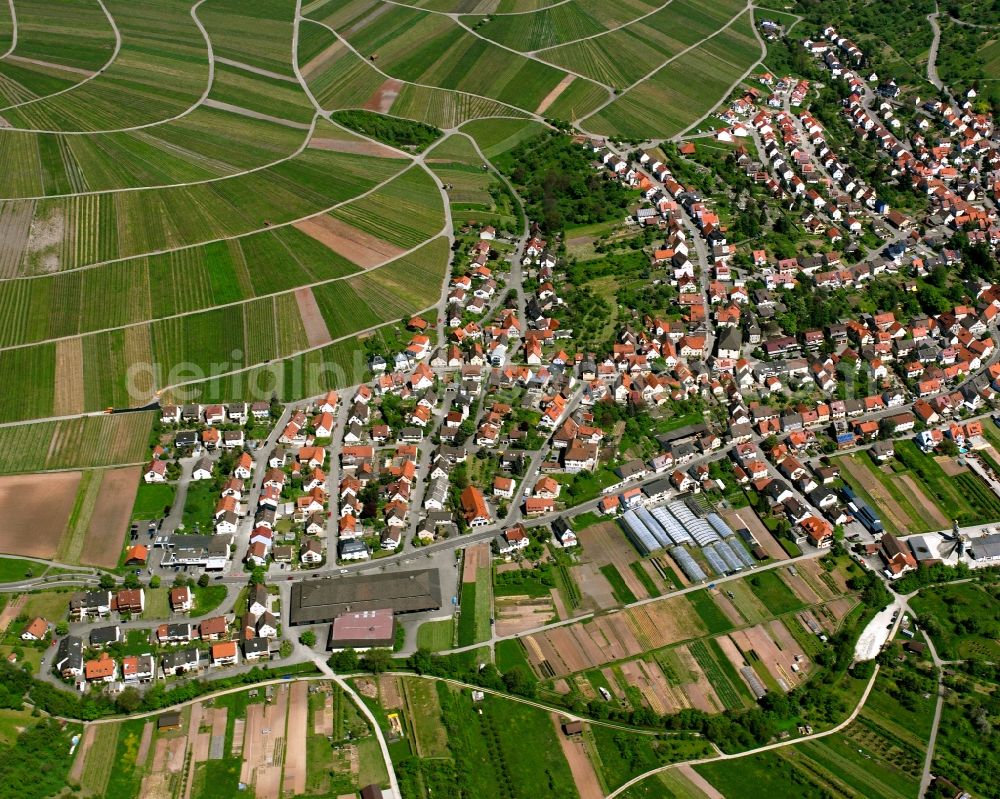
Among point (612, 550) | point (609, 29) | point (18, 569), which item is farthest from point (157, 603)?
point (609, 29)

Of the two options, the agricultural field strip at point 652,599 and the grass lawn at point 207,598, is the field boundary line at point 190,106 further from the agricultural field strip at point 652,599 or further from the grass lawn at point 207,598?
the agricultural field strip at point 652,599

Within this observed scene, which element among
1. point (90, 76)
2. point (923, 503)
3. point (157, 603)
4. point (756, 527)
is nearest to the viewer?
point (157, 603)

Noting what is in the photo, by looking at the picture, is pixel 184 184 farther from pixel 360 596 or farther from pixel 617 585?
pixel 617 585

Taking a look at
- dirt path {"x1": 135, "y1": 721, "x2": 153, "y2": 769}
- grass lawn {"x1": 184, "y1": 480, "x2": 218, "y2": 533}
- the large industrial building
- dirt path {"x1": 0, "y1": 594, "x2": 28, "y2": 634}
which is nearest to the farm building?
the large industrial building

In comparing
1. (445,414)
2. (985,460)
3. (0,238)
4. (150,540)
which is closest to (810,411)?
(985,460)

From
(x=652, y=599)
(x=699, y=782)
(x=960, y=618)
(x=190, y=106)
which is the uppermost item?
(x=190, y=106)

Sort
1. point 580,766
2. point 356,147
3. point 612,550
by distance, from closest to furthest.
Answer: point 580,766
point 612,550
point 356,147
